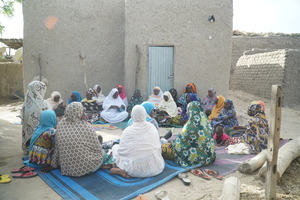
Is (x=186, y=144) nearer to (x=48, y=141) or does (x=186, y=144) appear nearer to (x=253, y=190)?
(x=253, y=190)

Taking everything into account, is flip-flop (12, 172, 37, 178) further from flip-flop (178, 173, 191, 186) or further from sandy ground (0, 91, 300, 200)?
flip-flop (178, 173, 191, 186)

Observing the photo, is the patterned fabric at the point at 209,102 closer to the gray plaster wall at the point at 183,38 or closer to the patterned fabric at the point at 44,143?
the gray plaster wall at the point at 183,38

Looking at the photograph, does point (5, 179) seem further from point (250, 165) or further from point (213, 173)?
point (250, 165)

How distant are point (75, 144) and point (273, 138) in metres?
2.53

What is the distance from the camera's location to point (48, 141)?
385 centimetres

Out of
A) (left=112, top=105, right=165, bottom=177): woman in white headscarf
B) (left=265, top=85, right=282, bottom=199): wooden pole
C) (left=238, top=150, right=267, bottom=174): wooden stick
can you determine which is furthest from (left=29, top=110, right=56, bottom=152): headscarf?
(left=265, top=85, right=282, bottom=199): wooden pole

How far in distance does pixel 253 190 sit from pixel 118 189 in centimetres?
175

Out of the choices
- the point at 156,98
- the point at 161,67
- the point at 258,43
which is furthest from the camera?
the point at 258,43

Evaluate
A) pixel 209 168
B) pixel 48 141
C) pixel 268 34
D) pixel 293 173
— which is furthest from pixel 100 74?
pixel 268 34

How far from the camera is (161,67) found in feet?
27.7

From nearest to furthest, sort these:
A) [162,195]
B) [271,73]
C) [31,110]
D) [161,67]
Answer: [162,195] < [31,110] < [161,67] < [271,73]

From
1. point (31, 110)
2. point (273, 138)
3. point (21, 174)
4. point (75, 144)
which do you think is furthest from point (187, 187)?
point (31, 110)

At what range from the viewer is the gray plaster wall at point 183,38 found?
8125 mm

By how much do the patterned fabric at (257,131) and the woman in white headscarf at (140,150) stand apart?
2.06 m
